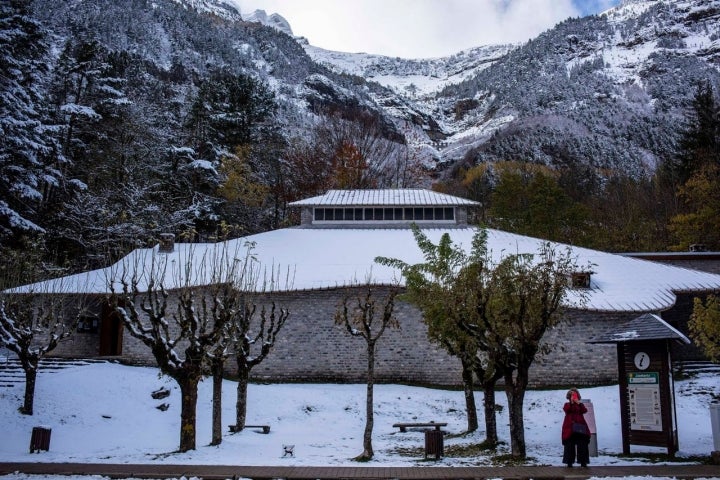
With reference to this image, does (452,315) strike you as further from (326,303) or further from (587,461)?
(326,303)

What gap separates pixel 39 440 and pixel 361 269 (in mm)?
11908

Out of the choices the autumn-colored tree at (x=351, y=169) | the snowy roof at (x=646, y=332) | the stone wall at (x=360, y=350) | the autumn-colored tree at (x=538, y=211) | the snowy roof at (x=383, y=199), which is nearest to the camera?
the snowy roof at (x=646, y=332)

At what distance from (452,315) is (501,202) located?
27.6 metres

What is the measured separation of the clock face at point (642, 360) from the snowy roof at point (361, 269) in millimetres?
6972

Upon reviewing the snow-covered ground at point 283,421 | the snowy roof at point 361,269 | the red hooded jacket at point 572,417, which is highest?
the snowy roof at point 361,269

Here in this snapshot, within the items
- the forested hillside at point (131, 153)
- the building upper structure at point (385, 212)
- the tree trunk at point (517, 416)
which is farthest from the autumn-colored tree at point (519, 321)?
the building upper structure at point (385, 212)

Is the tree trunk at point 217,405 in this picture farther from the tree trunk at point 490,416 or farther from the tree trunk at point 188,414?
the tree trunk at point 490,416

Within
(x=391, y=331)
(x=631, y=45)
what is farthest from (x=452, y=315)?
(x=631, y=45)

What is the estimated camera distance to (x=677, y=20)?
12456 cm

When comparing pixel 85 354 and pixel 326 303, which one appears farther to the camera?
pixel 85 354

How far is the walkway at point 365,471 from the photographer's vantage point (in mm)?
9656

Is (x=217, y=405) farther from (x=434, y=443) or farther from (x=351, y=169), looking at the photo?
(x=351, y=169)

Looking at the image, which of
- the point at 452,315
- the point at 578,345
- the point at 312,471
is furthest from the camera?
the point at 578,345

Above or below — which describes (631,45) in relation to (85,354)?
above
